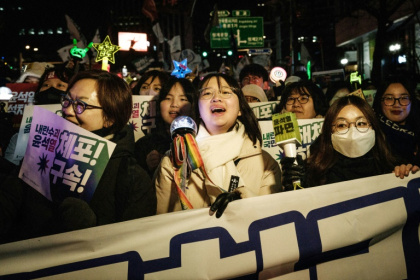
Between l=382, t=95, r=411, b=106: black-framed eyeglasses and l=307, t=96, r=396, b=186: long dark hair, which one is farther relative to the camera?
l=382, t=95, r=411, b=106: black-framed eyeglasses

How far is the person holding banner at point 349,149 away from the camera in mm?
3025

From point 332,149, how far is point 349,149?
145 mm

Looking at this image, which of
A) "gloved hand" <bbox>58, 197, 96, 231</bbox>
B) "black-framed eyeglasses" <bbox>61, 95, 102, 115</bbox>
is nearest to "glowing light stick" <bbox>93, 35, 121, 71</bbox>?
"black-framed eyeglasses" <bbox>61, 95, 102, 115</bbox>

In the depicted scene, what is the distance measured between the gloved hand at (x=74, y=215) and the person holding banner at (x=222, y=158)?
0.64m

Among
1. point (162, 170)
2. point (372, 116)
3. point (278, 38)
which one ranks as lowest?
point (162, 170)

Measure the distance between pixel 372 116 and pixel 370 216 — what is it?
1.02m

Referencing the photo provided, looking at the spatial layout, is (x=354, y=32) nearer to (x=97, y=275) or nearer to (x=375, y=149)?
(x=375, y=149)

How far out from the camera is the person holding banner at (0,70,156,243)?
77.5 inches

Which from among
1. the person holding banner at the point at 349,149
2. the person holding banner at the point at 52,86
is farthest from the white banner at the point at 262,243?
the person holding banner at the point at 52,86

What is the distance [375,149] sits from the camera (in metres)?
3.11

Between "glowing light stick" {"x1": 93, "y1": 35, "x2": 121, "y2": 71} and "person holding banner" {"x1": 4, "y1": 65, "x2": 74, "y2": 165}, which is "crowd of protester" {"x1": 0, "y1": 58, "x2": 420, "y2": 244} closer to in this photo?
"person holding banner" {"x1": 4, "y1": 65, "x2": 74, "y2": 165}

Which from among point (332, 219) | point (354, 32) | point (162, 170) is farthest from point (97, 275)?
point (354, 32)

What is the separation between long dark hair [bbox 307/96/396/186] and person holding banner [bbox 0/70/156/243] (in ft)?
4.73

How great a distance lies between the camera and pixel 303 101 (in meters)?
4.37
